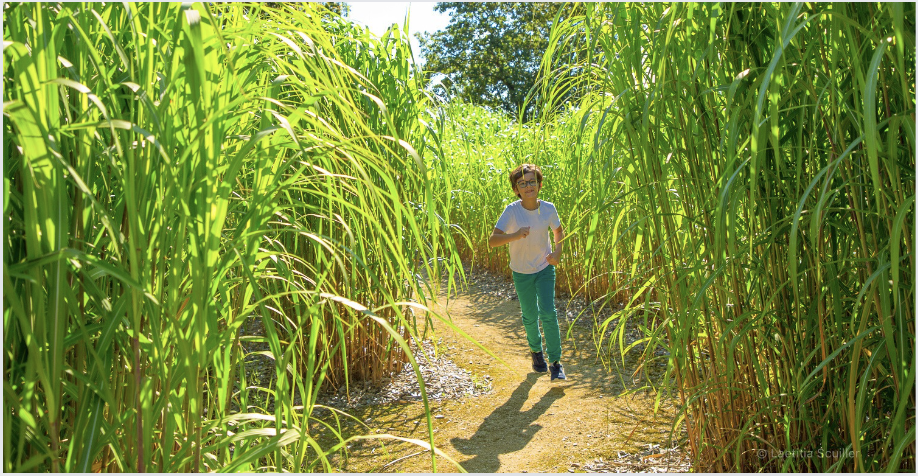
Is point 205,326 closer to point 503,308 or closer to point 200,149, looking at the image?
point 200,149

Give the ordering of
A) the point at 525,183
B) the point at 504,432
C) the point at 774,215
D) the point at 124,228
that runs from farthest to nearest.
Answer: the point at 525,183, the point at 504,432, the point at 774,215, the point at 124,228

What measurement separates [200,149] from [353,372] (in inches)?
105

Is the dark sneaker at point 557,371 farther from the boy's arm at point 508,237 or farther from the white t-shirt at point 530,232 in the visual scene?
the boy's arm at point 508,237

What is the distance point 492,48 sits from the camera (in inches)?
792

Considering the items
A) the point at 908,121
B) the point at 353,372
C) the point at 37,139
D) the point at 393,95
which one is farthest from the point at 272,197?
the point at 353,372

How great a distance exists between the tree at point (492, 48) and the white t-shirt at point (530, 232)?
16.3 meters

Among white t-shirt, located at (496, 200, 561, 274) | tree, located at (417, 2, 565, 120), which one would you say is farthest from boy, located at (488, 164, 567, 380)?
tree, located at (417, 2, 565, 120)

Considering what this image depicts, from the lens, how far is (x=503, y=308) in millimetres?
5691

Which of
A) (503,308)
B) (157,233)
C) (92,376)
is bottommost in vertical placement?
(503,308)

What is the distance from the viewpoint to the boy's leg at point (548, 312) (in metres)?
3.65

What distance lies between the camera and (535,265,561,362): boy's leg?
365 centimetres

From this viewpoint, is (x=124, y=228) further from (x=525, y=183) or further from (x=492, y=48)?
(x=492, y=48)

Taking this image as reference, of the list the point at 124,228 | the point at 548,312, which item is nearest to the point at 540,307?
the point at 548,312

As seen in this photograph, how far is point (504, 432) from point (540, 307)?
0.93 m
